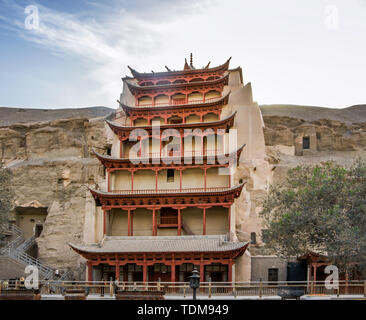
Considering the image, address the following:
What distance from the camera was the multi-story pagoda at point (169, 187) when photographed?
2788 cm

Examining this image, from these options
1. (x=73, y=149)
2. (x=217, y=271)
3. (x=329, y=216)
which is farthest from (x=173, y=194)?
(x=73, y=149)

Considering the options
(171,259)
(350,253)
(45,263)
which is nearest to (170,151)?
(171,259)

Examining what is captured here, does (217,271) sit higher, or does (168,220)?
(168,220)

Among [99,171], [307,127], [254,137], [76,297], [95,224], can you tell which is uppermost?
[307,127]

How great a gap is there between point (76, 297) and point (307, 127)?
3334 cm

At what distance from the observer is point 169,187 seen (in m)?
33.7

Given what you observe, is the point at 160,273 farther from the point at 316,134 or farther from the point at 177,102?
the point at 316,134

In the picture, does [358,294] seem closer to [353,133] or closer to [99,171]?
[99,171]

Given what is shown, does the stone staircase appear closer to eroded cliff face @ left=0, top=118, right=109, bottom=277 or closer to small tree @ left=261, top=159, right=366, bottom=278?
eroded cliff face @ left=0, top=118, right=109, bottom=277

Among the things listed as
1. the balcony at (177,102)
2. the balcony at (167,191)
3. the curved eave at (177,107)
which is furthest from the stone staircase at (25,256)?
the balcony at (177,102)

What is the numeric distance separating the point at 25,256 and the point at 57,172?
960 cm

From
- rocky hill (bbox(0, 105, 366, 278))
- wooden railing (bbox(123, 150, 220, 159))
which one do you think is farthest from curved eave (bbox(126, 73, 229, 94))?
wooden railing (bbox(123, 150, 220, 159))

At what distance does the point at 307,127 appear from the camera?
46562 mm

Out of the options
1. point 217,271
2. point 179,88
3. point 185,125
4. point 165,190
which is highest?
point 179,88
